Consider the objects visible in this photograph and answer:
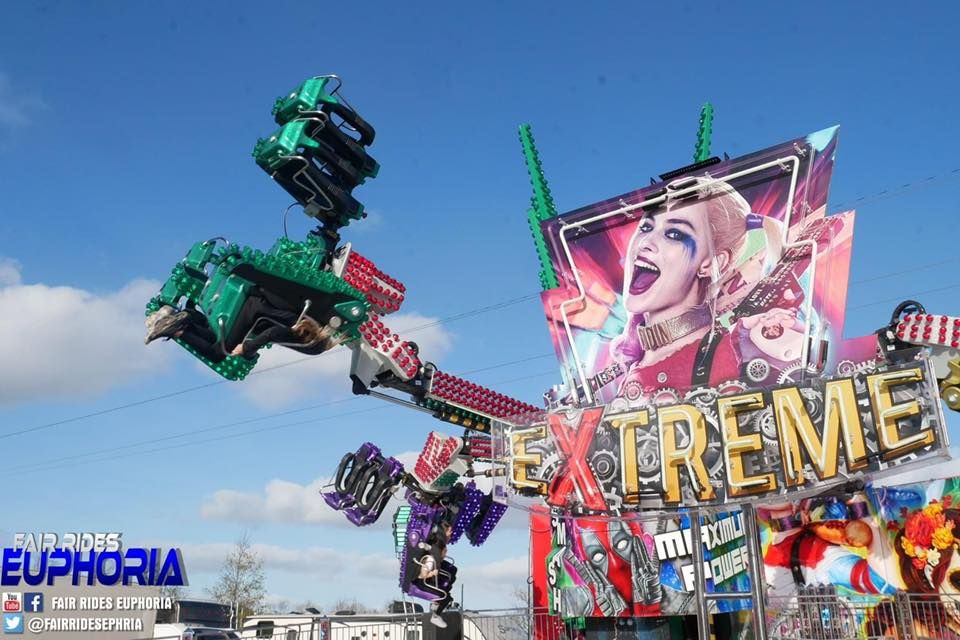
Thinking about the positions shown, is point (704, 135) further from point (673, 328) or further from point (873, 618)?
point (873, 618)

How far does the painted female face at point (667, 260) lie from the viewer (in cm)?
2258

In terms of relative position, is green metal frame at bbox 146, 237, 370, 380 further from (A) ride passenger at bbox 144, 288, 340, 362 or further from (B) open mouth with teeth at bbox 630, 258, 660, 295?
(B) open mouth with teeth at bbox 630, 258, 660, 295

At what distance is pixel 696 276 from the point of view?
22.5 m

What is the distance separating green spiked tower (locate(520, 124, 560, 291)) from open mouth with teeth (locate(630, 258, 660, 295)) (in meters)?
3.14

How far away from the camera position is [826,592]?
19219 mm

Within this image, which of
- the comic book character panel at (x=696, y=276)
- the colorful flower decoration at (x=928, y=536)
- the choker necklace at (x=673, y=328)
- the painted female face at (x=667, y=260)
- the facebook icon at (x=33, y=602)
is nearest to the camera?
the colorful flower decoration at (x=928, y=536)

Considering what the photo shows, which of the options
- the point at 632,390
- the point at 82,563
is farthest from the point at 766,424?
the point at 82,563

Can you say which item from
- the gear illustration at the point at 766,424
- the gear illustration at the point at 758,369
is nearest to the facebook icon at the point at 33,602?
the gear illustration at the point at 758,369

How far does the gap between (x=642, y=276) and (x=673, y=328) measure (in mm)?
1764

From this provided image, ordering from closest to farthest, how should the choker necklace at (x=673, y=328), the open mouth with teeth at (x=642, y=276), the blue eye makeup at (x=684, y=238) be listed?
the choker necklace at (x=673, y=328) → the blue eye makeup at (x=684, y=238) → the open mouth with teeth at (x=642, y=276)

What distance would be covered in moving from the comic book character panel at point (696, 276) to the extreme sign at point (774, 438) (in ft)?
30.7

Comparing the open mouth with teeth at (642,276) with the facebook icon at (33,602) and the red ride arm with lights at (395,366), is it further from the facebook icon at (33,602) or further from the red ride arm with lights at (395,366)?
the facebook icon at (33,602)

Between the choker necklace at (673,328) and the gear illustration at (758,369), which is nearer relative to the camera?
the gear illustration at (758,369)

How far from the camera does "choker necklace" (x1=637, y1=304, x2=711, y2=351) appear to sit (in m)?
22.1
